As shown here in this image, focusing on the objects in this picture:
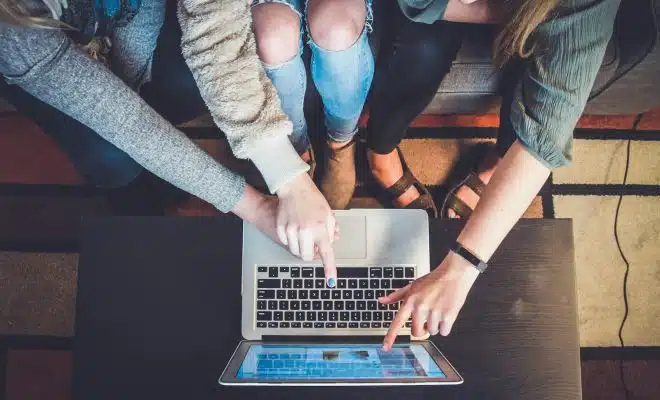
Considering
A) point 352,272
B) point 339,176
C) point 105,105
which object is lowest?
point 352,272

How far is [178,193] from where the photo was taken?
52.7 inches

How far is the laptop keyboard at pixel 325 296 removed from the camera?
2.71ft

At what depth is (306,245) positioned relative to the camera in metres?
0.79

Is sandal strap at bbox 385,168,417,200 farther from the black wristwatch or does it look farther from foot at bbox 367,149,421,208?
the black wristwatch

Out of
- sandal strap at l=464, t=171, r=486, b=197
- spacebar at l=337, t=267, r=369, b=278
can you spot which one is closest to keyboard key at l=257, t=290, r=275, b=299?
spacebar at l=337, t=267, r=369, b=278

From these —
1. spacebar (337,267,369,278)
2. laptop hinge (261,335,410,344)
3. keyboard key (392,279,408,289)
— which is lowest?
laptop hinge (261,335,410,344)

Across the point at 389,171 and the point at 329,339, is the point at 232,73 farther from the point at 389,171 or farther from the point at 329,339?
the point at 389,171

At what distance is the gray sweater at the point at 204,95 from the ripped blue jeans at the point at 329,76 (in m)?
0.09

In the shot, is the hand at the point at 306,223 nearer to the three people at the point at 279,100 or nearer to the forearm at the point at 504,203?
the three people at the point at 279,100

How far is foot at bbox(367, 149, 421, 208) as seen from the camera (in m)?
1.26

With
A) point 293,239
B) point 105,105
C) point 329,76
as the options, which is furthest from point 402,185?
point 105,105

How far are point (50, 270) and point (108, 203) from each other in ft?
0.73

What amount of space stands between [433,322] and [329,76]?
0.45m

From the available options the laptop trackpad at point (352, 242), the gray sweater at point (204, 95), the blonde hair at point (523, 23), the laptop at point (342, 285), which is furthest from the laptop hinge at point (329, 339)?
the blonde hair at point (523, 23)
